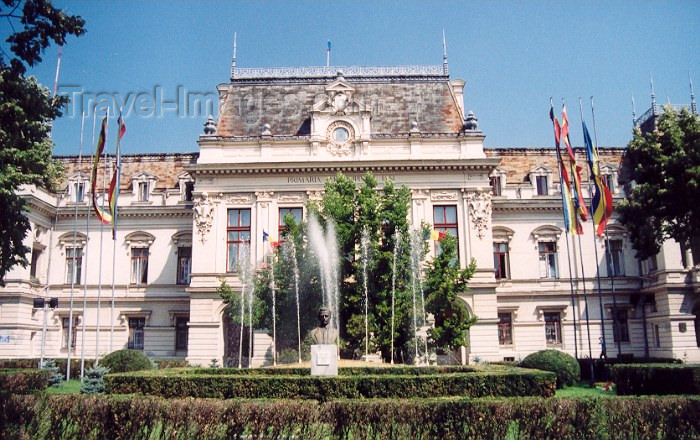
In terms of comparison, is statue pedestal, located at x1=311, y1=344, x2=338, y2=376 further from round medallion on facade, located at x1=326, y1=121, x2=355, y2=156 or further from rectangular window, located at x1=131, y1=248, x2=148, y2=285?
rectangular window, located at x1=131, y1=248, x2=148, y2=285

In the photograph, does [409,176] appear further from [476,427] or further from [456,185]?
[476,427]

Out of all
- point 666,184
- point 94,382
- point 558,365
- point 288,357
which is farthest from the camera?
point 288,357

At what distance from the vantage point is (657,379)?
Result: 19781 millimetres

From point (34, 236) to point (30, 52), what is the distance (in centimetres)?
2673

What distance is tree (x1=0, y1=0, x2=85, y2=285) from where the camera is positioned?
13.5m

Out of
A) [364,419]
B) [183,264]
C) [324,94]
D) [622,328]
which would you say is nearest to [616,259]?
[622,328]

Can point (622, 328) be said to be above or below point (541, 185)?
below

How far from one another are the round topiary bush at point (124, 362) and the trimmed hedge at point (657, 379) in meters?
18.7

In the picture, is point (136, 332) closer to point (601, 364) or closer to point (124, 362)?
point (124, 362)

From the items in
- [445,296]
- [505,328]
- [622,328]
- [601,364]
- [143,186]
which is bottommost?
[601,364]

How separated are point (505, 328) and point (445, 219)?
338 inches

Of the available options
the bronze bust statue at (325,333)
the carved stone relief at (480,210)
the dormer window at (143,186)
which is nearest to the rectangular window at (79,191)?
the dormer window at (143,186)

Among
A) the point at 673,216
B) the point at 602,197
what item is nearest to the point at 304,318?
the point at 602,197

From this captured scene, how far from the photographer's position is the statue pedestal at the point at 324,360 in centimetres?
1762
